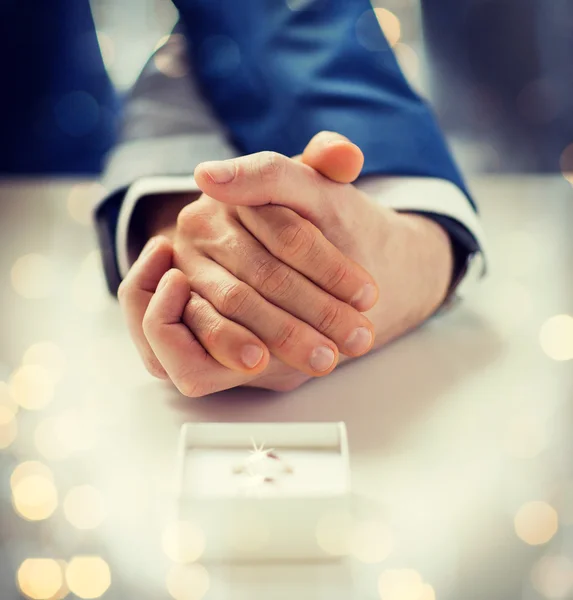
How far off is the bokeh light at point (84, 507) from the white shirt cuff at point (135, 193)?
9.4 inches

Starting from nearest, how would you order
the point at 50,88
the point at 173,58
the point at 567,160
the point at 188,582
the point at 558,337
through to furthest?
the point at 188,582
the point at 558,337
the point at 173,58
the point at 50,88
the point at 567,160

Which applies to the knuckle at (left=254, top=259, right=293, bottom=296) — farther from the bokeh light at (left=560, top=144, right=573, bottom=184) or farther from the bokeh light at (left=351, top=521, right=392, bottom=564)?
the bokeh light at (left=560, top=144, right=573, bottom=184)

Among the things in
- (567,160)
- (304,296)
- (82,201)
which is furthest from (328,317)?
(567,160)

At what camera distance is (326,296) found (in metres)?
0.48

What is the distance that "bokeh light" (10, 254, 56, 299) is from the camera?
0.65m

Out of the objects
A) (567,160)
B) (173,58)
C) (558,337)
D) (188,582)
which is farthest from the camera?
(567,160)

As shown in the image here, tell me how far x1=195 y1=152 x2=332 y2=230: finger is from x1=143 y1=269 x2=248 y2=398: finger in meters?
0.07

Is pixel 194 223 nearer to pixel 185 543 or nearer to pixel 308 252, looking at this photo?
pixel 308 252

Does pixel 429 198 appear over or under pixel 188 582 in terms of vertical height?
over

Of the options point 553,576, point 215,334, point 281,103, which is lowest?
point 553,576

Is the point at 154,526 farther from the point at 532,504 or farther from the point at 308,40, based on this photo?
the point at 308,40

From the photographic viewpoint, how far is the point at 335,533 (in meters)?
0.37

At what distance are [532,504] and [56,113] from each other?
2.41 feet

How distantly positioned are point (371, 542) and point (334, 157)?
254 mm
